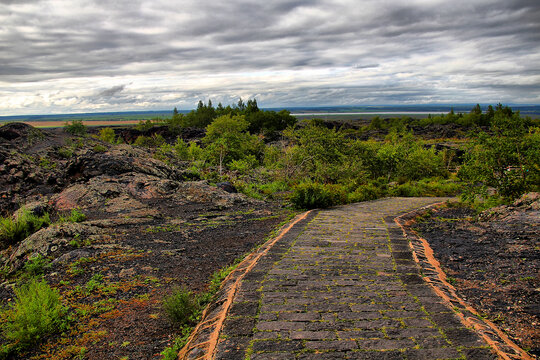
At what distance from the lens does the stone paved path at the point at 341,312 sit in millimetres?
3006

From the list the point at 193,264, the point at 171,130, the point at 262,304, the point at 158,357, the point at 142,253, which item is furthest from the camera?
the point at 171,130

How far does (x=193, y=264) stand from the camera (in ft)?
19.5

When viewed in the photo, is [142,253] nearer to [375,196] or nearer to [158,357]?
[158,357]

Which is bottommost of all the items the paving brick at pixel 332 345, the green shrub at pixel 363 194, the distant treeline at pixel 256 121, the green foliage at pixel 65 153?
the green shrub at pixel 363 194

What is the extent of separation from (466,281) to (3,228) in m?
9.11

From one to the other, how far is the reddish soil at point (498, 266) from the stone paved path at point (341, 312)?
54 cm

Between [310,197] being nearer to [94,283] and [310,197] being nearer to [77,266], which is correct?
[77,266]

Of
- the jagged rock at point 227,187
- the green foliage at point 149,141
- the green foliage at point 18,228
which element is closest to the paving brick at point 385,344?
the green foliage at point 18,228

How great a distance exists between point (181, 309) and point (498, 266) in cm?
450

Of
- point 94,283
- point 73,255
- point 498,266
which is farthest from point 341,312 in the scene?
point 73,255

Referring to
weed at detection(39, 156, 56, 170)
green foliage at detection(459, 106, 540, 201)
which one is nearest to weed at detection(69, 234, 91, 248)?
green foliage at detection(459, 106, 540, 201)

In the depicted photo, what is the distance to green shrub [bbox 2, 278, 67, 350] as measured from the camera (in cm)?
368

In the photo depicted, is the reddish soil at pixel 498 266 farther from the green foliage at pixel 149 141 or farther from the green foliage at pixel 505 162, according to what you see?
the green foliage at pixel 149 141

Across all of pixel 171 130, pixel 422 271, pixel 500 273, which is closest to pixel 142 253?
pixel 422 271
